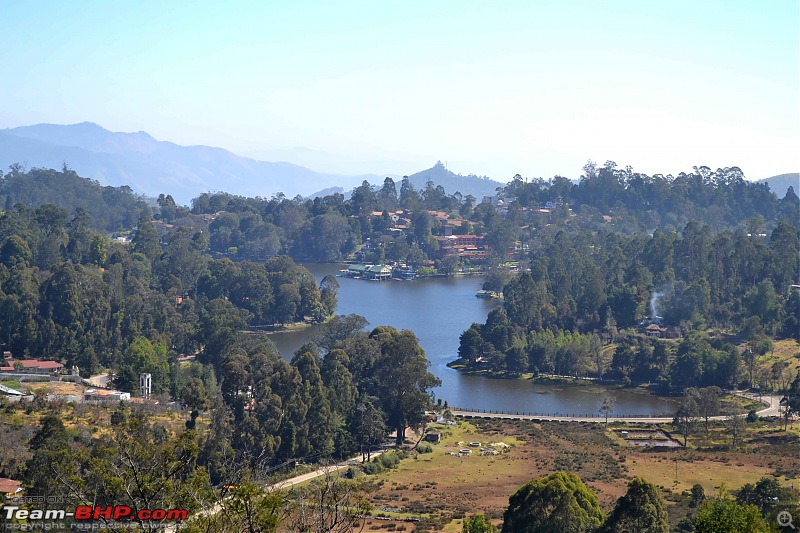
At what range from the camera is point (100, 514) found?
1018 cm

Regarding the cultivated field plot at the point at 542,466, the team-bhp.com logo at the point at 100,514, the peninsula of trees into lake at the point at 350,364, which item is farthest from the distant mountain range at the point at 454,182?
the team-bhp.com logo at the point at 100,514

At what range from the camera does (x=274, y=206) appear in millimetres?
82688

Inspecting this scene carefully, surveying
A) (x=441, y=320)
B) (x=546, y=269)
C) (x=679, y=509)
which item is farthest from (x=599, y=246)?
(x=679, y=509)

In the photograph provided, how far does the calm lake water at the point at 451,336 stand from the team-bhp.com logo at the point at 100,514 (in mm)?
21487

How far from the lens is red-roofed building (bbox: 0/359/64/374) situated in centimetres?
3311

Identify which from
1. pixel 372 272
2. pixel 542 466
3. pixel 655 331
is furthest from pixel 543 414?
pixel 372 272

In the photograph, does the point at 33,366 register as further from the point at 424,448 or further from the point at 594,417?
the point at 594,417

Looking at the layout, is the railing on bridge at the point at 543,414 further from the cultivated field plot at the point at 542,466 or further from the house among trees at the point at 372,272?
the house among trees at the point at 372,272

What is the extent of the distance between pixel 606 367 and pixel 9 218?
32556 mm

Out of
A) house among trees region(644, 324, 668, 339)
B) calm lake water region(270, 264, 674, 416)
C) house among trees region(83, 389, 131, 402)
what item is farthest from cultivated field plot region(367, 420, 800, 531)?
house among trees region(644, 324, 668, 339)

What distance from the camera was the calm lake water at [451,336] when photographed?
3416 cm

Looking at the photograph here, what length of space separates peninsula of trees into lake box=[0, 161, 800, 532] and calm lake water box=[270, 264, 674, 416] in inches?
63.4

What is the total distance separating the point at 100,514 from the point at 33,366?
25.3 m

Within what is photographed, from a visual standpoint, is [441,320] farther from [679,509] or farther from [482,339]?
[679,509]
